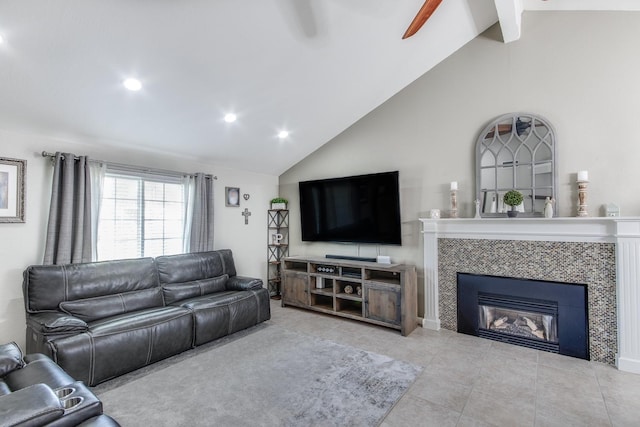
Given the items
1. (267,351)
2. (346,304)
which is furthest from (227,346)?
(346,304)

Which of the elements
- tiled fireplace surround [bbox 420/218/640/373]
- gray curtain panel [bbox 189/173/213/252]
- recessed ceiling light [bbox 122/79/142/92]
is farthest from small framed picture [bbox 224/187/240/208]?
tiled fireplace surround [bbox 420/218/640/373]

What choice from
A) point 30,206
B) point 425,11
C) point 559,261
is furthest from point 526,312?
point 30,206

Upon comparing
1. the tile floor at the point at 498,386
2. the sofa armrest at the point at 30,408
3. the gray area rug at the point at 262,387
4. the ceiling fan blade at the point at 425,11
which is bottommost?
the tile floor at the point at 498,386

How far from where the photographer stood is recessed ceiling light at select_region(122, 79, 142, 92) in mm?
2727

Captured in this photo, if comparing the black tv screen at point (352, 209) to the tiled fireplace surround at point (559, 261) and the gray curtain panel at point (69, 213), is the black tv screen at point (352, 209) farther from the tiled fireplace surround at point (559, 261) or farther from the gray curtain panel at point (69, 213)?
the gray curtain panel at point (69, 213)

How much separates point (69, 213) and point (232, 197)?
2111mm

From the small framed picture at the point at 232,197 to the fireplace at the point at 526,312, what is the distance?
10.9 feet

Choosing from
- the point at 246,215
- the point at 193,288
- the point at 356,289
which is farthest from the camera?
the point at 246,215

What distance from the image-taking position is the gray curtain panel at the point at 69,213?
9.86 ft

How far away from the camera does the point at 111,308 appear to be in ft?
10.0

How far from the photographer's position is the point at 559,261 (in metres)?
3.10

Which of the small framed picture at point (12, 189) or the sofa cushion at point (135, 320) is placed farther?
the small framed picture at point (12, 189)

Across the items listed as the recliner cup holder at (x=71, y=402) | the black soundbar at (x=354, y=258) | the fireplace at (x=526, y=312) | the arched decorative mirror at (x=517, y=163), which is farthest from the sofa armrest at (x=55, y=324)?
the arched decorative mirror at (x=517, y=163)

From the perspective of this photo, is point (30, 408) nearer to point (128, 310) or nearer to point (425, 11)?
point (128, 310)
